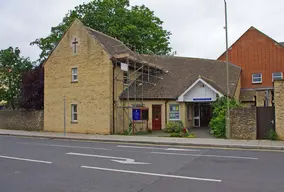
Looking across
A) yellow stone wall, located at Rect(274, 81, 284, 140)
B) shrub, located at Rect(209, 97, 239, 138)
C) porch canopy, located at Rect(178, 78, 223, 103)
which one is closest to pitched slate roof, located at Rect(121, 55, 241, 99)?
porch canopy, located at Rect(178, 78, 223, 103)

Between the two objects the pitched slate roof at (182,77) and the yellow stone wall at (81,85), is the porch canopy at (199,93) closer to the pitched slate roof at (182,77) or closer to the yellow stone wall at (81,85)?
the pitched slate roof at (182,77)

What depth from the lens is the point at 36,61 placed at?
3534 cm

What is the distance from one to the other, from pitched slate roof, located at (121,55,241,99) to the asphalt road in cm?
1180

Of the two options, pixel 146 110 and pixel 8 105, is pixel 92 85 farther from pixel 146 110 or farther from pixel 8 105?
pixel 8 105

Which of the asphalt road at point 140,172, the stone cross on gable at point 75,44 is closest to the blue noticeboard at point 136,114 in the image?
the stone cross on gable at point 75,44

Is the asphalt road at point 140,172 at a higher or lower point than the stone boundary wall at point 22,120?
lower

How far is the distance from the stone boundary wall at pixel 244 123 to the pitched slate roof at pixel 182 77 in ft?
15.6

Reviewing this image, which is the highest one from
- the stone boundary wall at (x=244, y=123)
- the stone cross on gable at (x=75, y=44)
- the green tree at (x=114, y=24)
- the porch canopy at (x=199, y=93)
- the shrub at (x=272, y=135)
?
the green tree at (x=114, y=24)

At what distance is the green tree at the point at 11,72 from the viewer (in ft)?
112

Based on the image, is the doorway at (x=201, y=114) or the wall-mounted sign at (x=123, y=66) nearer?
the wall-mounted sign at (x=123, y=66)

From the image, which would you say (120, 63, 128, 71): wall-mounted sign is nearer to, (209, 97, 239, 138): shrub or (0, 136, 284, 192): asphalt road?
(209, 97, 239, 138): shrub

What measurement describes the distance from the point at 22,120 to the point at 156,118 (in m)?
13.3

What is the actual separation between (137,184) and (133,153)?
5.35 m

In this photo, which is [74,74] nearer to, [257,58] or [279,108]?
[279,108]
